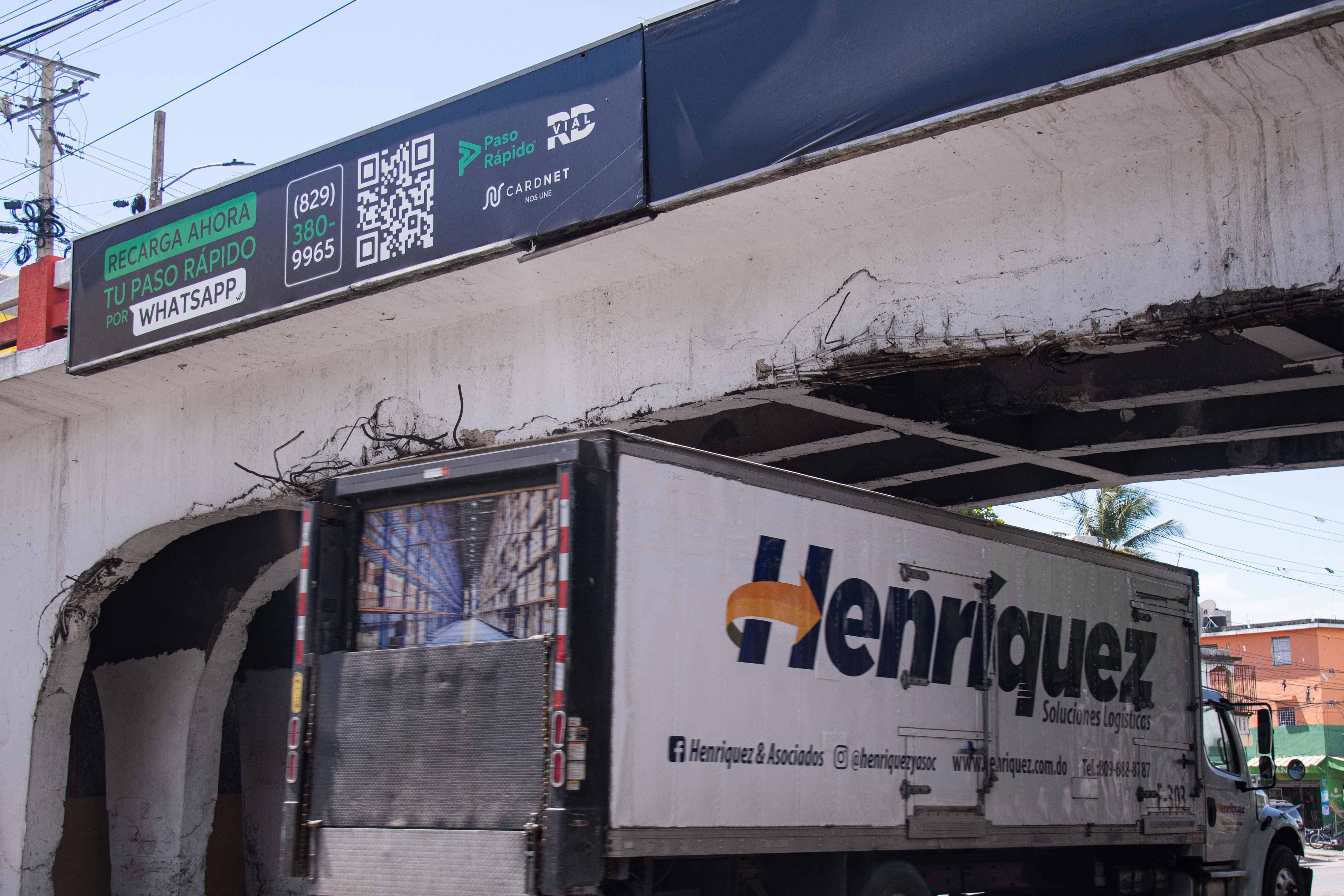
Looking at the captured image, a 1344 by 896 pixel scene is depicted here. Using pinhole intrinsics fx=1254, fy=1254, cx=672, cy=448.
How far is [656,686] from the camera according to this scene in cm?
644

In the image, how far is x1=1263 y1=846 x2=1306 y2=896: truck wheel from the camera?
11859 millimetres

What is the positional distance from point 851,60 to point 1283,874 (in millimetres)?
9291

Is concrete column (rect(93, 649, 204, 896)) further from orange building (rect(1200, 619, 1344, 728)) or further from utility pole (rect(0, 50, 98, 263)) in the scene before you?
orange building (rect(1200, 619, 1344, 728))

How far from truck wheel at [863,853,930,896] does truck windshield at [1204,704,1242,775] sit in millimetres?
4406

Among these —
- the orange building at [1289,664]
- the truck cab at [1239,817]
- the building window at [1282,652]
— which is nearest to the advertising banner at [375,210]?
the truck cab at [1239,817]

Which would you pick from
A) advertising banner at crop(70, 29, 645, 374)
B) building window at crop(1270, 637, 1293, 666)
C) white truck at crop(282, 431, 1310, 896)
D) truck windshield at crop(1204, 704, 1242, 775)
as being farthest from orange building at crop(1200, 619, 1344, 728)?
advertising banner at crop(70, 29, 645, 374)

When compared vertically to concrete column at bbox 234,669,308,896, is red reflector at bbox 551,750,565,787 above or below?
above

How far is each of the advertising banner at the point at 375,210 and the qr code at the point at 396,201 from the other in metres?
0.01

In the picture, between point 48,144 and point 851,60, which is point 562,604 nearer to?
point 851,60

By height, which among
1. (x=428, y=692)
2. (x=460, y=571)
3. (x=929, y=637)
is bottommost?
(x=428, y=692)

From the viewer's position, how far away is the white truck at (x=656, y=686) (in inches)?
247

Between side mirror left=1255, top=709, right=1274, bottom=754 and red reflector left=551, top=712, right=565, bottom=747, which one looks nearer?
red reflector left=551, top=712, right=565, bottom=747

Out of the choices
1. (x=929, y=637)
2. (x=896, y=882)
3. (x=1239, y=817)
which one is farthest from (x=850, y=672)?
(x=1239, y=817)

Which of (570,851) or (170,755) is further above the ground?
(570,851)
